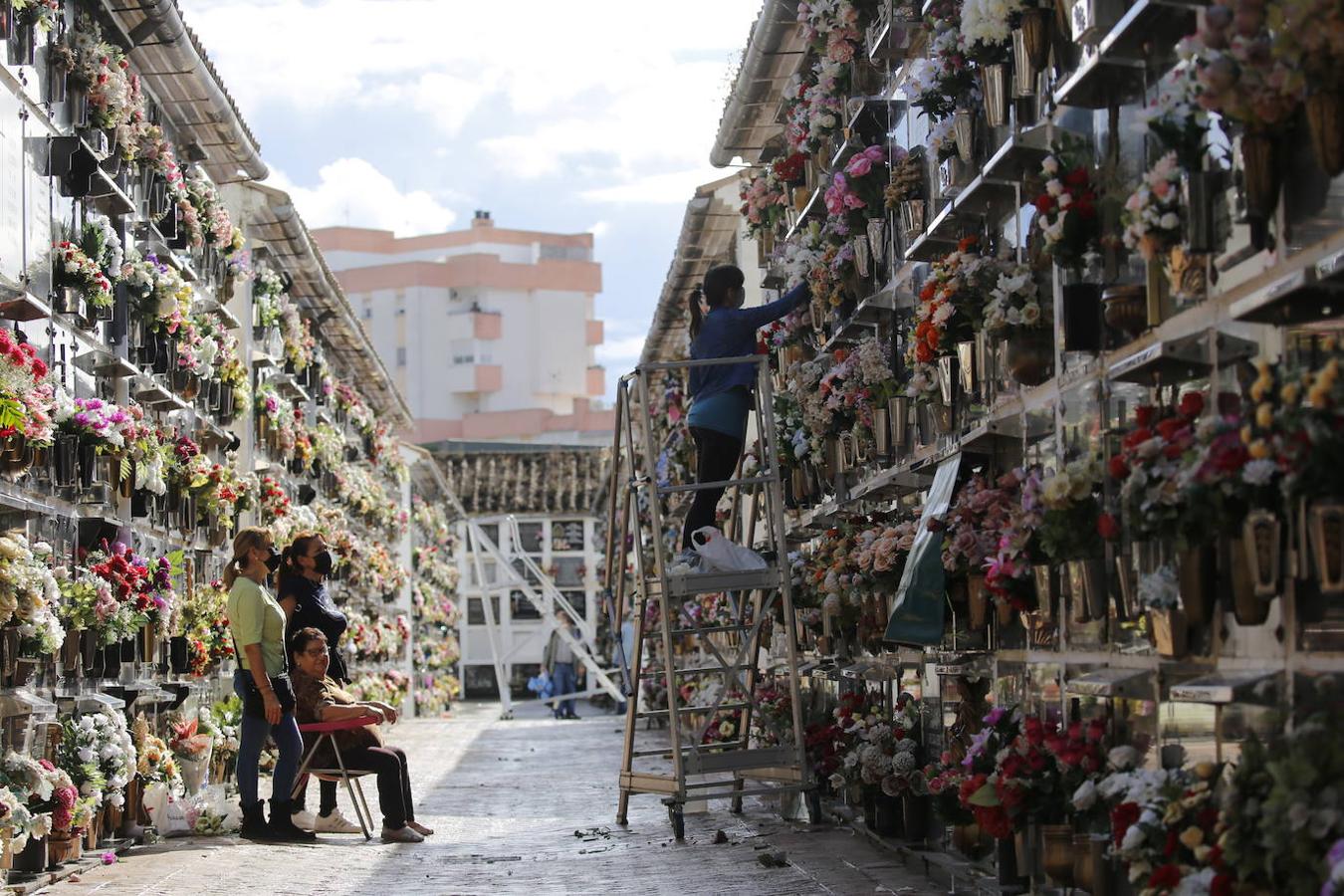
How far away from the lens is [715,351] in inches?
551

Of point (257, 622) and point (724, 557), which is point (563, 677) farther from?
point (257, 622)

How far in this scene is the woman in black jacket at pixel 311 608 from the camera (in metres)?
13.0

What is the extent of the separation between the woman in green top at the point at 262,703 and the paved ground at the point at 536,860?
235mm

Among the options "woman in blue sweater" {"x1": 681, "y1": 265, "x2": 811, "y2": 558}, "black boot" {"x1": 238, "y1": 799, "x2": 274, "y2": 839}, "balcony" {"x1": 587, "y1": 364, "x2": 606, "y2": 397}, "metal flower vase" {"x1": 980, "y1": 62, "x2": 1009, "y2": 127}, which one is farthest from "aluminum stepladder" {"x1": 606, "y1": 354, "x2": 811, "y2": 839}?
"balcony" {"x1": 587, "y1": 364, "x2": 606, "y2": 397}

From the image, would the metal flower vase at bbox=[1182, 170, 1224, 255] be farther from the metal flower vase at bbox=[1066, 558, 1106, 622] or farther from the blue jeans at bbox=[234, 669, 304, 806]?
the blue jeans at bbox=[234, 669, 304, 806]

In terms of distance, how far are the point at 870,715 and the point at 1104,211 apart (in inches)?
A: 227

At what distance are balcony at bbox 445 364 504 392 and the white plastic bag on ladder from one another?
6592 cm

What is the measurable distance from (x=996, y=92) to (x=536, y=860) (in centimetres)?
541

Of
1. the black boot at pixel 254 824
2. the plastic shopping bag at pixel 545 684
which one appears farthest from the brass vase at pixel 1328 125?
the plastic shopping bag at pixel 545 684

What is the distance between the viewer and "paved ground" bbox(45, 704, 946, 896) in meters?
10.1

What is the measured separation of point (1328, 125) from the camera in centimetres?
519

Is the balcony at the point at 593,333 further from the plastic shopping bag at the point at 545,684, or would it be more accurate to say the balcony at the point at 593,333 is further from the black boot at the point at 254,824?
the black boot at the point at 254,824

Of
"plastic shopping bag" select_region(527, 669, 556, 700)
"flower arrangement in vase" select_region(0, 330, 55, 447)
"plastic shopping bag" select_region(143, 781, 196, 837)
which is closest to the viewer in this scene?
"flower arrangement in vase" select_region(0, 330, 55, 447)

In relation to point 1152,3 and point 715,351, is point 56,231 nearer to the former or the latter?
point 715,351
